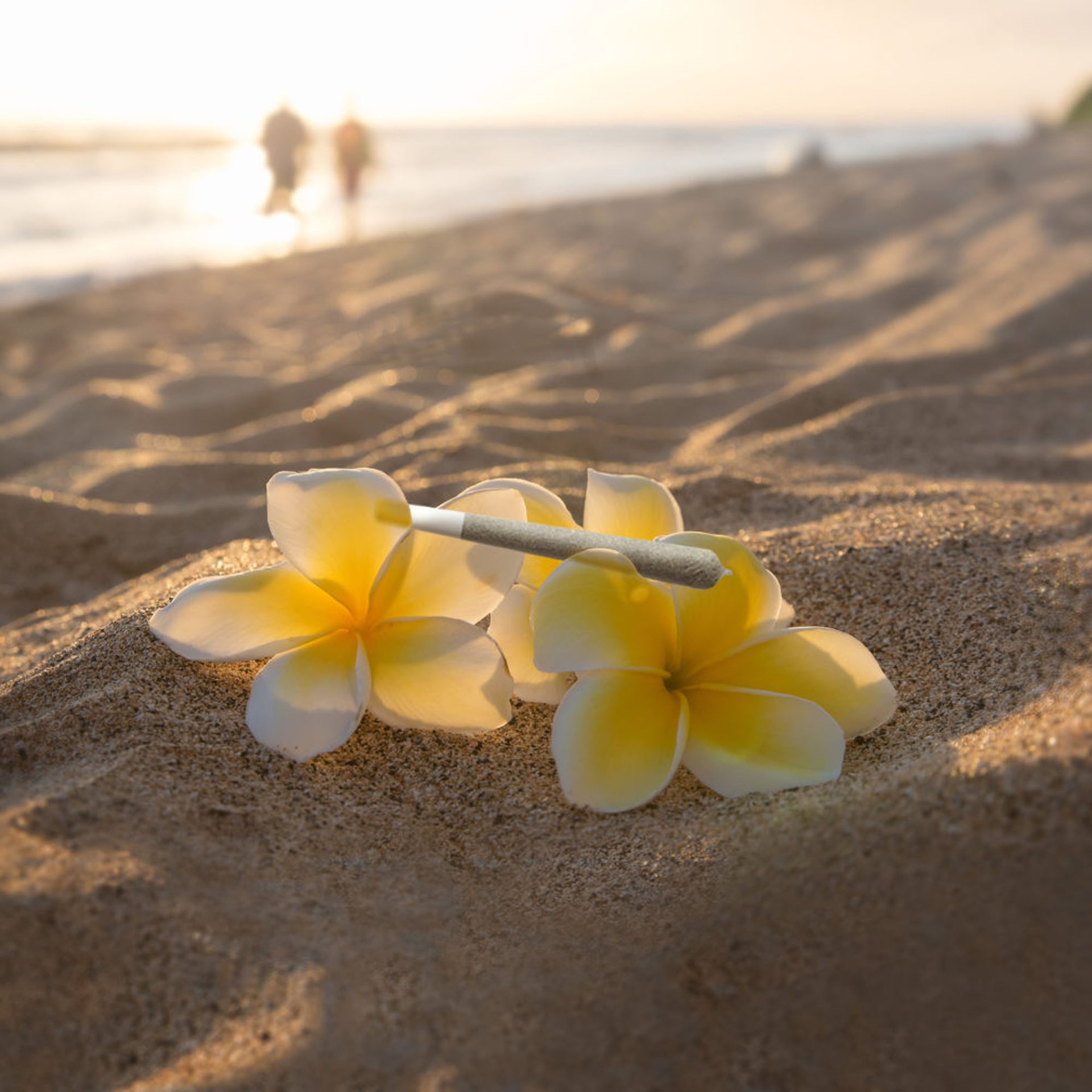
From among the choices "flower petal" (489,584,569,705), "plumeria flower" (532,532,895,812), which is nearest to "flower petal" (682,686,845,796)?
"plumeria flower" (532,532,895,812)

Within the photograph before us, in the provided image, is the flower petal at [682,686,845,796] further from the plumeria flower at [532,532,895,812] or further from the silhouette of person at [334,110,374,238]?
the silhouette of person at [334,110,374,238]

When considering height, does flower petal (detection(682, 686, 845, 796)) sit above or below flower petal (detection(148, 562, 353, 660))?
below

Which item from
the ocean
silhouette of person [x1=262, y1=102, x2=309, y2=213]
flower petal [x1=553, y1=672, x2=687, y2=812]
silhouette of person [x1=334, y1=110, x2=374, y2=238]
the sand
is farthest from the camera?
the ocean

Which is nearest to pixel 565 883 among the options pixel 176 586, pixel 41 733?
pixel 41 733

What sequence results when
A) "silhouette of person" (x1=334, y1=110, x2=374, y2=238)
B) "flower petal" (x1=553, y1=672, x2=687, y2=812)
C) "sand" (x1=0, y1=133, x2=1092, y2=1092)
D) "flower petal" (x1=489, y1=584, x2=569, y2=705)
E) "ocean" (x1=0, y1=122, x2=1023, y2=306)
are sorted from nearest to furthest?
1. "sand" (x1=0, y1=133, x2=1092, y2=1092)
2. "flower petal" (x1=553, y1=672, x2=687, y2=812)
3. "flower petal" (x1=489, y1=584, x2=569, y2=705)
4. "silhouette of person" (x1=334, y1=110, x2=374, y2=238)
5. "ocean" (x1=0, y1=122, x2=1023, y2=306)

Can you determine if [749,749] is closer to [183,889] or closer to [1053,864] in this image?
[1053,864]

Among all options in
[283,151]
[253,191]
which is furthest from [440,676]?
[253,191]

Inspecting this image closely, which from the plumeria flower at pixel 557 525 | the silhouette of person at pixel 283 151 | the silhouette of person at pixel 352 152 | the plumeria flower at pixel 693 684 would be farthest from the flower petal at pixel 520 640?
the silhouette of person at pixel 352 152

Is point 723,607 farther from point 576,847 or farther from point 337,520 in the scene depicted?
point 337,520

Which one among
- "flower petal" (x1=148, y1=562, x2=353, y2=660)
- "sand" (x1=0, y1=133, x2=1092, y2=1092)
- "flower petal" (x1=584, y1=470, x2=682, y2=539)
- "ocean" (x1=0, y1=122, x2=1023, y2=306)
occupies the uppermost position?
"flower petal" (x1=584, y1=470, x2=682, y2=539)
